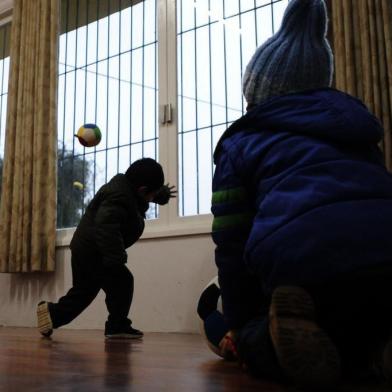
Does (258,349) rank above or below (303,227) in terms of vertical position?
below

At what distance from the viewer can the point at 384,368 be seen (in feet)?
2.79

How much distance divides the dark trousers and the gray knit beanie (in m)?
0.42

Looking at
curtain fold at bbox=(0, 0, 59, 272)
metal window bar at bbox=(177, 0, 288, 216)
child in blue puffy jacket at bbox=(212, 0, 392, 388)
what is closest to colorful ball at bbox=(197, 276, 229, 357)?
child in blue puffy jacket at bbox=(212, 0, 392, 388)

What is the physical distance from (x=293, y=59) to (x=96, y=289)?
1.51 m

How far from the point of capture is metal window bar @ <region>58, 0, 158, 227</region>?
10.7ft

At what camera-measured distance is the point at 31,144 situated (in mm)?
3383

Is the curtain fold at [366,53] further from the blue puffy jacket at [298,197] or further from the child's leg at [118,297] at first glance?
the blue puffy jacket at [298,197]

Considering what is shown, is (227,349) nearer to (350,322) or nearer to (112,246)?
(350,322)

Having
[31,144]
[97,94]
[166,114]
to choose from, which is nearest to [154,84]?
[166,114]

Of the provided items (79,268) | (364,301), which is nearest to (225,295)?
(364,301)

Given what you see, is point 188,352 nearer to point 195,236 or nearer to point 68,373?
point 68,373

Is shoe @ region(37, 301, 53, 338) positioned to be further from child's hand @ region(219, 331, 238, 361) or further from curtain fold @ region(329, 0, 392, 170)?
curtain fold @ region(329, 0, 392, 170)

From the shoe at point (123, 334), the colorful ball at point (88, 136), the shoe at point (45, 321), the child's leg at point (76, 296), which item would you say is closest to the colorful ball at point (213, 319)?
the shoe at point (123, 334)

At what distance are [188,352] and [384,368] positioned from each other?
0.80 meters
